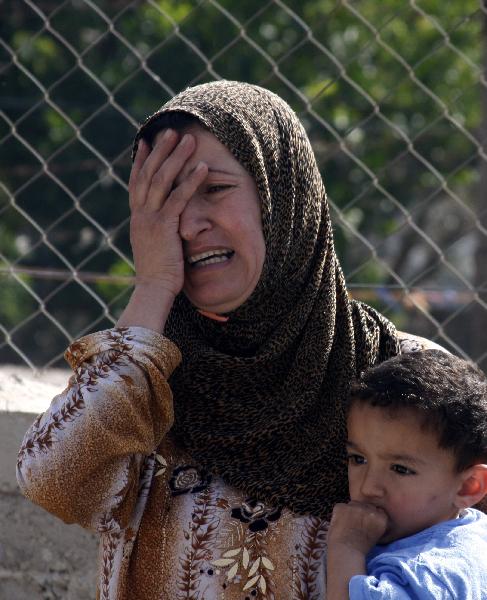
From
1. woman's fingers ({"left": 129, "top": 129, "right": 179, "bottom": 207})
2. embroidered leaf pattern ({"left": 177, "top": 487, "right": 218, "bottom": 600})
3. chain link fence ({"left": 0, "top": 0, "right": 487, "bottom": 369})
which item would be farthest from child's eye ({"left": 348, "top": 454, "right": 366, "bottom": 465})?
chain link fence ({"left": 0, "top": 0, "right": 487, "bottom": 369})

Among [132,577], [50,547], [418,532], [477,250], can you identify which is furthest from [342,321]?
[477,250]

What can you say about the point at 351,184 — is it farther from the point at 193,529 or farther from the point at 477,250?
the point at 193,529

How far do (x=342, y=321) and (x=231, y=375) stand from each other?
254 mm

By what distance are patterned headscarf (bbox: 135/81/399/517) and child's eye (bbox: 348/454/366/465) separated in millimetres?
135

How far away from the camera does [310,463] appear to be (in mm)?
2143

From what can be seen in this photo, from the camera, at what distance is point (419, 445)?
1925 mm

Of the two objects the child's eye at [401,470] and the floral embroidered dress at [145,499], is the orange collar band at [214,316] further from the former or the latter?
the child's eye at [401,470]

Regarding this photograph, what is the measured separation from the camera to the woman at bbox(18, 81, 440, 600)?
2002 millimetres

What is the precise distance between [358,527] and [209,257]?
0.59m

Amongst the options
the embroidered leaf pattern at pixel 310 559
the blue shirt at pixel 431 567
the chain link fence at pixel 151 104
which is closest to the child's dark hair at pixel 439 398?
the blue shirt at pixel 431 567

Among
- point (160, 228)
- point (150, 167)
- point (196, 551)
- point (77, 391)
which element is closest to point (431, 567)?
point (196, 551)

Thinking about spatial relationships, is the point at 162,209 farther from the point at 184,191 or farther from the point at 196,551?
the point at 196,551

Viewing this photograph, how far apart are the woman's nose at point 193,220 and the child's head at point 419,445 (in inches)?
17.2

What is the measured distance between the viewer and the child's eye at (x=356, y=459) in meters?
1.99
